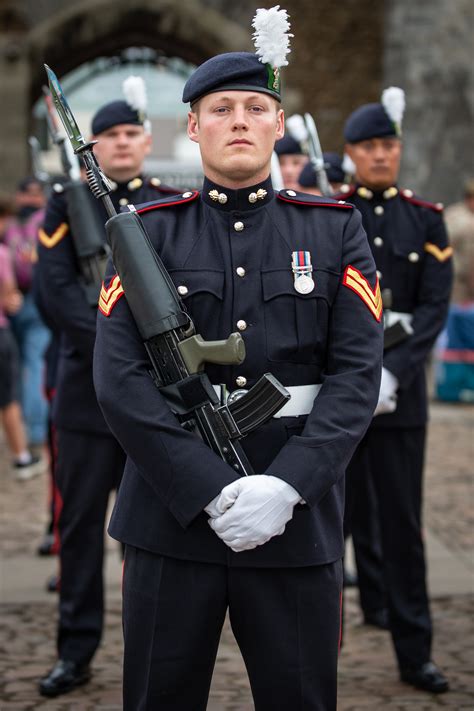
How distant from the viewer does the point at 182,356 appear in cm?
285

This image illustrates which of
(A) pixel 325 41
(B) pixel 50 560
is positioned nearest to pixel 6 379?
(B) pixel 50 560

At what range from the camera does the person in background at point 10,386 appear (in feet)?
27.5

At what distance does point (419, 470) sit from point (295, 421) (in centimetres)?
177

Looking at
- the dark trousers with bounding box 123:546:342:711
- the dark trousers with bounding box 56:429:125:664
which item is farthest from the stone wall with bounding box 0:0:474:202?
the dark trousers with bounding box 123:546:342:711

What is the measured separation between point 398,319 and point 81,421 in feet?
3.85

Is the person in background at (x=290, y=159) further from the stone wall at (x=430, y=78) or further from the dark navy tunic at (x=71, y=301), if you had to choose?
the stone wall at (x=430, y=78)

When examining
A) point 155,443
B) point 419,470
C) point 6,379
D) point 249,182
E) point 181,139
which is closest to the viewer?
point 155,443

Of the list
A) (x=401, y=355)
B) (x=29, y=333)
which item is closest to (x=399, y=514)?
(x=401, y=355)

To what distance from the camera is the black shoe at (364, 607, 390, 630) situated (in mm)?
5238

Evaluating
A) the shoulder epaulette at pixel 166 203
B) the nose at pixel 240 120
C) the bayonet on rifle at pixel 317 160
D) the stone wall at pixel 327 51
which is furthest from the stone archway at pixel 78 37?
the nose at pixel 240 120

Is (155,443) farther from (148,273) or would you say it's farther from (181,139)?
(181,139)

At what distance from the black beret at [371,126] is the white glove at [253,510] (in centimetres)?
228

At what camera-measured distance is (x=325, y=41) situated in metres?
14.7

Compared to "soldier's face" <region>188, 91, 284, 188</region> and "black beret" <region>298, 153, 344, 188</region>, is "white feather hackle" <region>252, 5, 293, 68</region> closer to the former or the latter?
"soldier's face" <region>188, 91, 284, 188</region>
